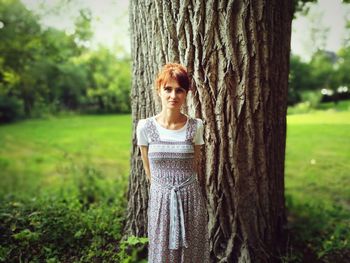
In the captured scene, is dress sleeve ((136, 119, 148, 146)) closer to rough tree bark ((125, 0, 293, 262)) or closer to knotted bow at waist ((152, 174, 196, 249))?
knotted bow at waist ((152, 174, 196, 249))

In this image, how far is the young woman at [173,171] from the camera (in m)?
2.09

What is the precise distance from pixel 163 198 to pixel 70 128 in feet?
47.4

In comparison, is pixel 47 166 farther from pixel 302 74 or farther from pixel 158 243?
pixel 302 74

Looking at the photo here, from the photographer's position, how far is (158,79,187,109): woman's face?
2064mm

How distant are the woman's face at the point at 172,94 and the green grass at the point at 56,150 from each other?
380 centimetres

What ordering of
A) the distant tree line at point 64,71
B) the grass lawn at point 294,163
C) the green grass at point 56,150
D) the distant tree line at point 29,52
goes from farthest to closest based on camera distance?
the distant tree line at point 64,71, the distant tree line at point 29,52, the green grass at point 56,150, the grass lawn at point 294,163

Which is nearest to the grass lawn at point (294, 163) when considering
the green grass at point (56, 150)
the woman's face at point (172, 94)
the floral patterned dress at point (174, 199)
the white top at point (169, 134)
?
the green grass at point (56, 150)

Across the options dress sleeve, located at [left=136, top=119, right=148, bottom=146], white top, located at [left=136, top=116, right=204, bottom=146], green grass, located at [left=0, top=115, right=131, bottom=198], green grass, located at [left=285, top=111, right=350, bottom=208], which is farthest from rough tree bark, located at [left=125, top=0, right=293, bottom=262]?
green grass, located at [left=0, top=115, right=131, bottom=198]

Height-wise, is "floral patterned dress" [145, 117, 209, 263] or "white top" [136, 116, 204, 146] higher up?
"white top" [136, 116, 204, 146]

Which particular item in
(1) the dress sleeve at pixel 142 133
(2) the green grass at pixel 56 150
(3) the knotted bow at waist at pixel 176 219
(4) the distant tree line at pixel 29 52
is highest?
(4) the distant tree line at pixel 29 52

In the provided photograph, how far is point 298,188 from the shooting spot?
6199mm

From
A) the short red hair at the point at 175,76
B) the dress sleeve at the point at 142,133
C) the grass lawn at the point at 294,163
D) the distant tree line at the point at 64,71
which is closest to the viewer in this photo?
the short red hair at the point at 175,76

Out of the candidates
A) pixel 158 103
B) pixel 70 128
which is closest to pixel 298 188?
pixel 158 103

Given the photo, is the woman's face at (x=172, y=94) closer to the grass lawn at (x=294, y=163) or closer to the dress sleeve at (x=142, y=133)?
the dress sleeve at (x=142, y=133)
